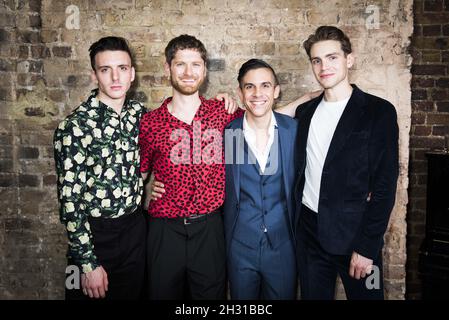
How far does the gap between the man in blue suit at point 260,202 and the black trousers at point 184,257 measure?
0.09 meters

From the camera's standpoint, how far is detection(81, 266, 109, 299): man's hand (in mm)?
1937

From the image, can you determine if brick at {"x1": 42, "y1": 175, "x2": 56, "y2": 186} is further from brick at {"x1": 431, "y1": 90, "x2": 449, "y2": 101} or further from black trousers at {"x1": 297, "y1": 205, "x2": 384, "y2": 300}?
brick at {"x1": 431, "y1": 90, "x2": 449, "y2": 101}

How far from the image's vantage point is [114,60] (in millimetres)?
2016

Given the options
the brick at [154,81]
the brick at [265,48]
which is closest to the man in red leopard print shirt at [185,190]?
the brick at [154,81]

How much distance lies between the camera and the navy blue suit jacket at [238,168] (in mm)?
2014

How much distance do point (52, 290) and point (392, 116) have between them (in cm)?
281

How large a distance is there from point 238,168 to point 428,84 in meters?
1.97

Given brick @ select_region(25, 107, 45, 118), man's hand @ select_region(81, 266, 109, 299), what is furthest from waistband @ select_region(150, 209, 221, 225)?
brick @ select_region(25, 107, 45, 118)

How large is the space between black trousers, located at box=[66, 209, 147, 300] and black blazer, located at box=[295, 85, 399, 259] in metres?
1.10

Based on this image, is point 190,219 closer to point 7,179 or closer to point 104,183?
point 104,183

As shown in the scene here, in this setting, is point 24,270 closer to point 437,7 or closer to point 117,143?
point 117,143

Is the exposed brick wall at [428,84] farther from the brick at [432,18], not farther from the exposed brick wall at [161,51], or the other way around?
the exposed brick wall at [161,51]

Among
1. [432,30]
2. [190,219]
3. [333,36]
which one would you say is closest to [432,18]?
[432,30]

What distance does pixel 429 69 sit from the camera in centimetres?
286
